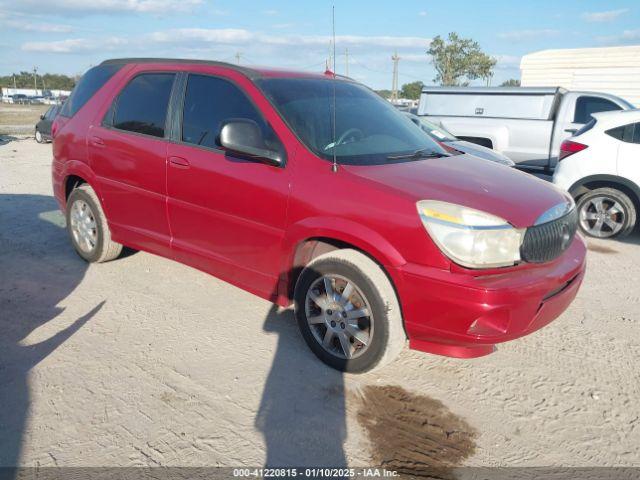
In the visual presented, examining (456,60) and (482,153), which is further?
(456,60)

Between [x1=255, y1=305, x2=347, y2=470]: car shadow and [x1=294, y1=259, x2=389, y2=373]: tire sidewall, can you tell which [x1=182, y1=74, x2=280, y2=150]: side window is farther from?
[x1=255, y1=305, x2=347, y2=470]: car shadow

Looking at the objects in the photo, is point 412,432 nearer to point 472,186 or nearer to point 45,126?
point 472,186

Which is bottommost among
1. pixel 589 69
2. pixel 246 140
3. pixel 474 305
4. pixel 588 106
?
pixel 474 305

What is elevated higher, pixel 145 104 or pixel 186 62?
pixel 186 62

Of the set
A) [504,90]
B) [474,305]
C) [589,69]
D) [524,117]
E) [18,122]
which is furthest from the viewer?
[18,122]

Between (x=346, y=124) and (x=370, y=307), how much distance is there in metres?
1.41

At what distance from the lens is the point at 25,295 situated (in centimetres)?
414

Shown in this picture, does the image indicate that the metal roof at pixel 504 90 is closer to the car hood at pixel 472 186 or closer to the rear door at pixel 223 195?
the car hood at pixel 472 186

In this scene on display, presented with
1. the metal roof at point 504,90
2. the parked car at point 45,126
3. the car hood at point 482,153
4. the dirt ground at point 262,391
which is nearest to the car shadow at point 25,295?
the dirt ground at point 262,391

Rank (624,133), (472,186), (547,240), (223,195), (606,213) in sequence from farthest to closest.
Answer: (606,213) → (624,133) → (223,195) → (472,186) → (547,240)

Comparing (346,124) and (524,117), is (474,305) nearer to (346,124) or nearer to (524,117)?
(346,124)

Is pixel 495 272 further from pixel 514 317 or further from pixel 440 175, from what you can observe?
pixel 440 175

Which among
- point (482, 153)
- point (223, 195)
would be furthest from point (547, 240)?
point (482, 153)

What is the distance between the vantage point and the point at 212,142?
3596mm
